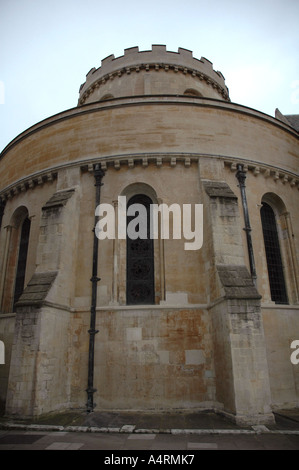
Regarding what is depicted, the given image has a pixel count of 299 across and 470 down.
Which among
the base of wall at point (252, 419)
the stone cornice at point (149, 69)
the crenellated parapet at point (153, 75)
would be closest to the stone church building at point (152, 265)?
the base of wall at point (252, 419)

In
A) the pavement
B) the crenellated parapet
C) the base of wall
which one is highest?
the crenellated parapet

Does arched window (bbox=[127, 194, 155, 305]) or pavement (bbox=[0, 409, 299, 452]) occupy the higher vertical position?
arched window (bbox=[127, 194, 155, 305])

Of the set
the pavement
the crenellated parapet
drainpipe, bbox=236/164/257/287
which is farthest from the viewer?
the crenellated parapet

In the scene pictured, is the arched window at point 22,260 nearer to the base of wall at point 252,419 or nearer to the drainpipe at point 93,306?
the drainpipe at point 93,306

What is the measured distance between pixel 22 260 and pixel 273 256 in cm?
989

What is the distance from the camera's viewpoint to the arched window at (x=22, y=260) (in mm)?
12381

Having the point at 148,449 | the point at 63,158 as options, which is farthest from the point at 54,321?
the point at 63,158

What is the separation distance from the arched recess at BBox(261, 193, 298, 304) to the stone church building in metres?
0.05

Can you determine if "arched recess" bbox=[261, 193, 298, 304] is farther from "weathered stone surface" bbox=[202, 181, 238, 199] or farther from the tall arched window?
"weathered stone surface" bbox=[202, 181, 238, 199]

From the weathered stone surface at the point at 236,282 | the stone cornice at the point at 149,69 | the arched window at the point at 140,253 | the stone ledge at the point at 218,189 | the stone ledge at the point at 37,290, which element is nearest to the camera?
the weathered stone surface at the point at 236,282

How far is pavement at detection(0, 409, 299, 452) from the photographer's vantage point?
6102mm

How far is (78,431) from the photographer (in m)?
7.33

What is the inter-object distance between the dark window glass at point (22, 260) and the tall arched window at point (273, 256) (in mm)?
9482

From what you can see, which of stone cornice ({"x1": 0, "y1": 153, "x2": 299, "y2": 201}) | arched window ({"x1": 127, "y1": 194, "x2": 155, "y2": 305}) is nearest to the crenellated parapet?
stone cornice ({"x1": 0, "y1": 153, "x2": 299, "y2": 201})
